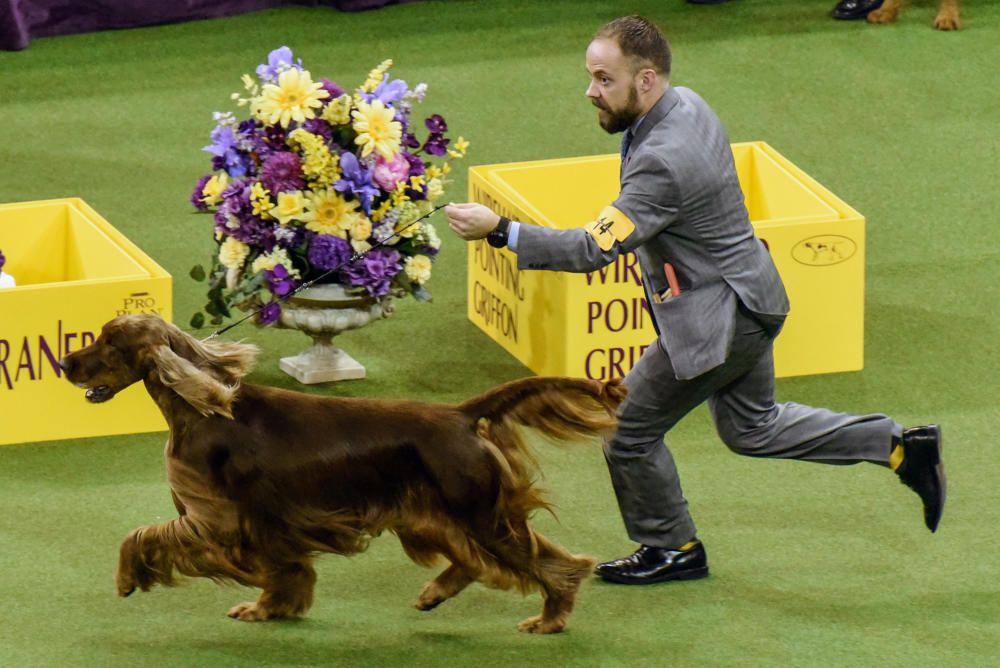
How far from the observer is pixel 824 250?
6.87 m

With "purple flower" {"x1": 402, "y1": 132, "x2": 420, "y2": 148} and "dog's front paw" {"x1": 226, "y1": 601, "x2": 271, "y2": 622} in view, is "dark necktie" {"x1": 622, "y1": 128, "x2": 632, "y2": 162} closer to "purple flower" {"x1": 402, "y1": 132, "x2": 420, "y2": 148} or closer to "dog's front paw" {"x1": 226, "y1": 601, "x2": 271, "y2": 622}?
"dog's front paw" {"x1": 226, "y1": 601, "x2": 271, "y2": 622}

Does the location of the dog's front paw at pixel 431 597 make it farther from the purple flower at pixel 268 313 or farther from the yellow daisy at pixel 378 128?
the yellow daisy at pixel 378 128

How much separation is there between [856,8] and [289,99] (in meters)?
5.13

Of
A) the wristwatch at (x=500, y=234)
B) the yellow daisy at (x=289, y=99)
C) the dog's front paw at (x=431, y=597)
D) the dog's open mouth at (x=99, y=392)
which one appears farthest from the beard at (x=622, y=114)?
the yellow daisy at (x=289, y=99)

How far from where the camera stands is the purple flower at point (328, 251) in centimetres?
652

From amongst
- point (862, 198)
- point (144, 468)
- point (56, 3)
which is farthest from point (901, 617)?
point (56, 3)

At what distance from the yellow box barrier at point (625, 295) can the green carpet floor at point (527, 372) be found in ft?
0.37

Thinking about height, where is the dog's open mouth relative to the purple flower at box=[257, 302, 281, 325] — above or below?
above

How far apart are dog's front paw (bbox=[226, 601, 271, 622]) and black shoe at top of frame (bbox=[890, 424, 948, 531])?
1.63 metres

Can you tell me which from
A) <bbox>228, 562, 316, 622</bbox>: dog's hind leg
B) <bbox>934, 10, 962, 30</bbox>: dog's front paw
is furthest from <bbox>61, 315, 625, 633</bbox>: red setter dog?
<bbox>934, 10, 962, 30</bbox>: dog's front paw

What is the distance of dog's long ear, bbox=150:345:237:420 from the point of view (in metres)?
4.88

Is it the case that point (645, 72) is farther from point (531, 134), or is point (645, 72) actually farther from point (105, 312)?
point (531, 134)

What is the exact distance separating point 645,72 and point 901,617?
149 centimetres

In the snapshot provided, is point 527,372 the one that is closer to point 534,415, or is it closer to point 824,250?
point 824,250
